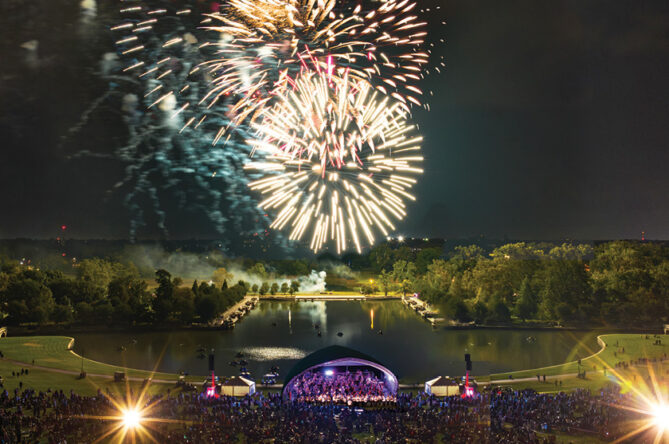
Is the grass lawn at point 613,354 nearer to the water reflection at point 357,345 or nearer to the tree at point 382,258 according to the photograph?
the water reflection at point 357,345

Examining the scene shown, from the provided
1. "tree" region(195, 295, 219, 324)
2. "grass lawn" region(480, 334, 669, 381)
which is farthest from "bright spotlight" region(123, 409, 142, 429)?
"tree" region(195, 295, 219, 324)

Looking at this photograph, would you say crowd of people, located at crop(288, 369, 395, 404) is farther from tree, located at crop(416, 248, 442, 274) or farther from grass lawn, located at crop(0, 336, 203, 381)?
tree, located at crop(416, 248, 442, 274)

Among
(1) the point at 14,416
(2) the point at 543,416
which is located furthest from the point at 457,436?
(1) the point at 14,416

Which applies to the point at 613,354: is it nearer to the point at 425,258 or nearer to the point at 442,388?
the point at 442,388

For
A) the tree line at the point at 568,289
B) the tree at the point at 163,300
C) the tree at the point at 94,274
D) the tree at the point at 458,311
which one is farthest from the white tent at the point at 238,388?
the tree at the point at 94,274

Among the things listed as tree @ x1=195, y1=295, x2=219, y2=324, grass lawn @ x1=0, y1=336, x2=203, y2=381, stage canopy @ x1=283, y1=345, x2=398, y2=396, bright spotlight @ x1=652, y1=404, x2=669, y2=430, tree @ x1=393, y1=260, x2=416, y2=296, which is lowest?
bright spotlight @ x1=652, y1=404, x2=669, y2=430

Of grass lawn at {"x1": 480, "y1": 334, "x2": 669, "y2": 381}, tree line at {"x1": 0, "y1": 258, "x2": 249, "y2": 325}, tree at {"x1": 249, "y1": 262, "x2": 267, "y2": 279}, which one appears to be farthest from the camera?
tree at {"x1": 249, "y1": 262, "x2": 267, "y2": 279}

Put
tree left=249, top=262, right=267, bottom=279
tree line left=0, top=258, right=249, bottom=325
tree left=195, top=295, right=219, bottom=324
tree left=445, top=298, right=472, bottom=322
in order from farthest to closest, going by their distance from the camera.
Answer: tree left=249, top=262, right=267, bottom=279, tree left=445, top=298, right=472, bottom=322, tree left=195, top=295, right=219, bottom=324, tree line left=0, top=258, right=249, bottom=325

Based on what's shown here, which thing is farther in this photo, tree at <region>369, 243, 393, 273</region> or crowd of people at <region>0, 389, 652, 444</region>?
tree at <region>369, 243, 393, 273</region>
